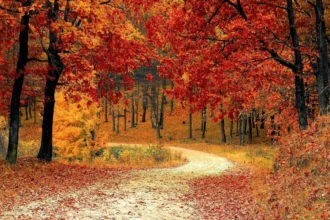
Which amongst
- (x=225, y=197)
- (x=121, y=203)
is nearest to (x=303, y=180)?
(x=225, y=197)

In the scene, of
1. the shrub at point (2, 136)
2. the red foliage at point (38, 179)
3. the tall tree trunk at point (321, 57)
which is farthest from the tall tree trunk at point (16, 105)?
the tall tree trunk at point (321, 57)

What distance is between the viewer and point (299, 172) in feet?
31.4

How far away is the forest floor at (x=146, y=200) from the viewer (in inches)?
348

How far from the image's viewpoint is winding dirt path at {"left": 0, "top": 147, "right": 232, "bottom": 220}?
8.67 metres

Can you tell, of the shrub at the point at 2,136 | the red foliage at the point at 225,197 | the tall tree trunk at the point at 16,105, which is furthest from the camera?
the shrub at the point at 2,136

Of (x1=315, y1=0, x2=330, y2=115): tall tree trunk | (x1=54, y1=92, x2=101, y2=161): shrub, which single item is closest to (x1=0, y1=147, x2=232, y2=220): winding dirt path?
(x1=315, y1=0, x2=330, y2=115): tall tree trunk

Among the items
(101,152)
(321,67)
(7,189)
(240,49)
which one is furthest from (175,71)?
(101,152)

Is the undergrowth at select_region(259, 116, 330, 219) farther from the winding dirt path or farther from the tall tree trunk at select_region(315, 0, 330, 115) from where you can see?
the winding dirt path

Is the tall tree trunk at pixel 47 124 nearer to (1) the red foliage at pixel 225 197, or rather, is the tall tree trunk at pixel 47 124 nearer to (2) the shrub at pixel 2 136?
(2) the shrub at pixel 2 136

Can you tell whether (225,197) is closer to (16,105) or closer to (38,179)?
(38,179)

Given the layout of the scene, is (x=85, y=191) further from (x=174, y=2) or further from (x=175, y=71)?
(x=174, y=2)

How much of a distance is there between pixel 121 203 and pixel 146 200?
0.93 meters

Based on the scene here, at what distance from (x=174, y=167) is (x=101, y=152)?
42.1 ft

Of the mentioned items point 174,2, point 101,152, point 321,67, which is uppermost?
point 174,2
